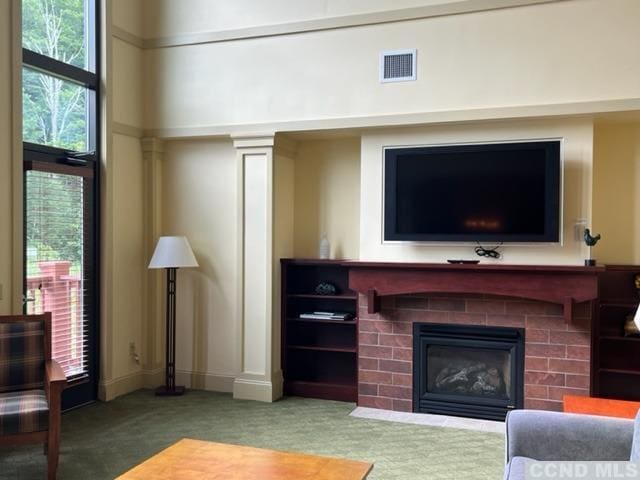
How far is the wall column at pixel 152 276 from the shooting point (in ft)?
18.0

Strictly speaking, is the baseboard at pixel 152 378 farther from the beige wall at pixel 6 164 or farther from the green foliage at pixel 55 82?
the green foliage at pixel 55 82

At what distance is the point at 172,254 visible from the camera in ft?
16.6

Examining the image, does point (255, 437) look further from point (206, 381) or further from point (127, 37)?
point (127, 37)

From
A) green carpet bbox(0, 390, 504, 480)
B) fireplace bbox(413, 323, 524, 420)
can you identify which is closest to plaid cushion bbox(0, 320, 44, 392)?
green carpet bbox(0, 390, 504, 480)

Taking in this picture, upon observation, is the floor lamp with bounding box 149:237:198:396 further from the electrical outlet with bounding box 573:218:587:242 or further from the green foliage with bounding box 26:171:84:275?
the electrical outlet with bounding box 573:218:587:242

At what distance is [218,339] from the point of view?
545cm

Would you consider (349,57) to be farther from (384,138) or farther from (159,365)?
(159,365)

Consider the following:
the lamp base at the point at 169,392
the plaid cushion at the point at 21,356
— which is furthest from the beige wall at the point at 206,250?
the plaid cushion at the point at 21,356

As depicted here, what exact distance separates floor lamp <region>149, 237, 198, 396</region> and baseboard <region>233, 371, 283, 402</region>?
1.70 ft

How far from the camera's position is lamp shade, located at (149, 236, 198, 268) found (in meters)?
5.03

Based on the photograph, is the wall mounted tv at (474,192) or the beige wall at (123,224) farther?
the beige wall at (123,224)

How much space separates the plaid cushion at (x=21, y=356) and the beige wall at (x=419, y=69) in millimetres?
2308
